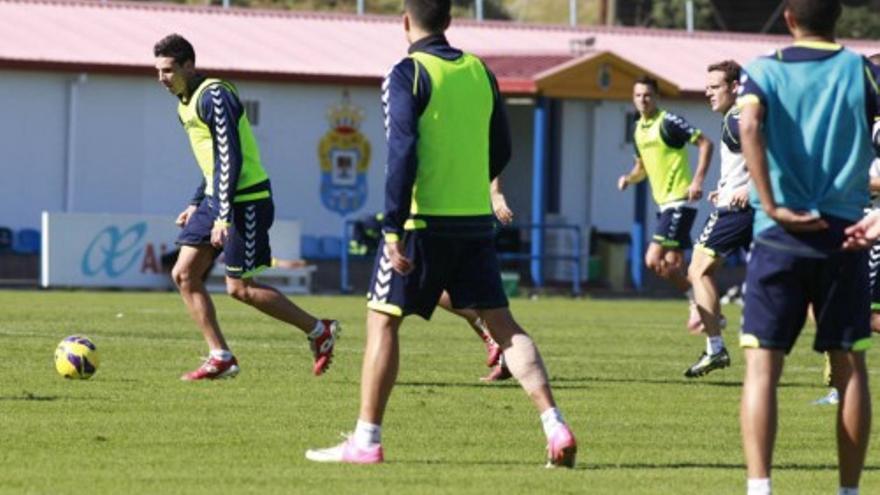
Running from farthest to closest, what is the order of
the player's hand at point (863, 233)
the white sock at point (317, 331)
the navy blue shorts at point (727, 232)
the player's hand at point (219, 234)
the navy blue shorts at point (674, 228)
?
the navy blue shorts at point (674, 228)
the navy blue shorts at point (727, 232)
the white sock at point (317, 331)
the player's hand at point (219, 234)
the player's hand at point (863, 233)

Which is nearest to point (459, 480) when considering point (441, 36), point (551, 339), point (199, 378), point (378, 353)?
point (378, 353)

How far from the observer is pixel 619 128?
40.9 meters

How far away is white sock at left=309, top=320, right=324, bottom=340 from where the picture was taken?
1480cm

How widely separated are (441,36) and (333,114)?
1138 inches

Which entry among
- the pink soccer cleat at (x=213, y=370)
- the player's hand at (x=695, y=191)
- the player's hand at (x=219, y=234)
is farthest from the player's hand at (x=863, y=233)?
the player's hand at (x=695, y=191)

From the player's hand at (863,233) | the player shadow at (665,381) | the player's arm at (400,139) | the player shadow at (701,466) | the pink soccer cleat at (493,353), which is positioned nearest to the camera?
the player's hand at (863,233)

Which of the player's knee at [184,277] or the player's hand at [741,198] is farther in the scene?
the player's hand at [741,198]

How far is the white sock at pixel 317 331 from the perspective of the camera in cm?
1480

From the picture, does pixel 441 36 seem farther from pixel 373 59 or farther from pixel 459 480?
pixel 373 59

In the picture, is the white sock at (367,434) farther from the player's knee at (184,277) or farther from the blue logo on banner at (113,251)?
the blue logo on banner at (113,251)

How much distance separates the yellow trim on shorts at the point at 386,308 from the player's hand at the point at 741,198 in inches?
256

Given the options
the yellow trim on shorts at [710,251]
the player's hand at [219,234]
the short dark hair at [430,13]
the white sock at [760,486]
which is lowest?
the yellow trim on shorts at [710,251]

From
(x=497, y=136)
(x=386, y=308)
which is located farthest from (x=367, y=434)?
(x=497, y=136)

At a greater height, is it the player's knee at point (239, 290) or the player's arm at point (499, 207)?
the player's arm at point (499, 207)
